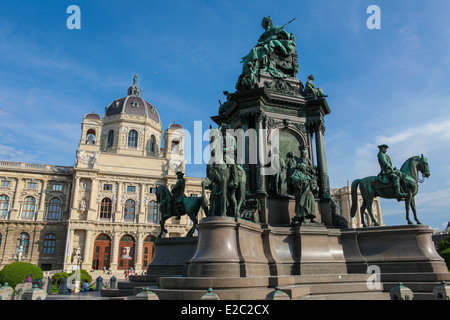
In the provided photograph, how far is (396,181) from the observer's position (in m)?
11.0

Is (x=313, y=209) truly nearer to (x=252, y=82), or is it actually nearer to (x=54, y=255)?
(x=252, y=82)

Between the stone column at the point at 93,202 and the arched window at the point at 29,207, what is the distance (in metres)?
9.75

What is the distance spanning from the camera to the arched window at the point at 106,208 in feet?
191

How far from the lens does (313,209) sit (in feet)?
33.3

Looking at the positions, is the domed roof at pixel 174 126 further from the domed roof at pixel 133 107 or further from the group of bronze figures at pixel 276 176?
the group of bronze figures at pixel 276 176

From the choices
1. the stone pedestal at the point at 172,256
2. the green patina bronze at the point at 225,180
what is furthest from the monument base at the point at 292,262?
the green patina bronze at the point at 225,180

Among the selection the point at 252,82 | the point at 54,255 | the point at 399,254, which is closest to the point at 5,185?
the point at 54,255

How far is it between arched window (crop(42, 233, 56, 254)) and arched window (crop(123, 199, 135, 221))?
1163cm

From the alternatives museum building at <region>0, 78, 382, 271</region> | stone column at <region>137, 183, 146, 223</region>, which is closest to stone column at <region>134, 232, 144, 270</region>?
museum building at <region>0, 78, 382, 271</region>

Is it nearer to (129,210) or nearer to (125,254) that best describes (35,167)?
(129,210)

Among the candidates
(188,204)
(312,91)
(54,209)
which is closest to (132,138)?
(54,209)

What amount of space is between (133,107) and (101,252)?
99.5 feet

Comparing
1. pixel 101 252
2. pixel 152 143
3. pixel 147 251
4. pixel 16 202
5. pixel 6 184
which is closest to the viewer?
pixel 16 202

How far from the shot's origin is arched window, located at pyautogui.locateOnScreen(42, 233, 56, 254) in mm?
55469
